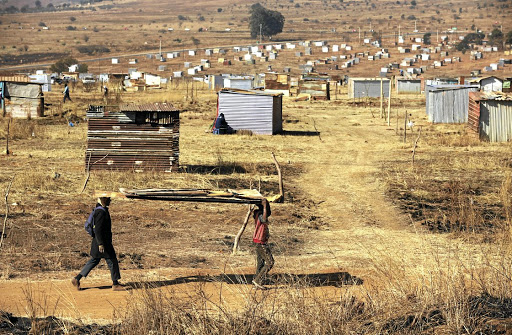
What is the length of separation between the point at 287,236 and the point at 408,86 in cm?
4983

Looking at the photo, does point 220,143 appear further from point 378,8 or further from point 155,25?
point 378,8

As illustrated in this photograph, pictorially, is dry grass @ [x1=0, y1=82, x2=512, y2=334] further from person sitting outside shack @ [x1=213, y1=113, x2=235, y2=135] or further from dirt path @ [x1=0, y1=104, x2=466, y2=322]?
person sitting outside shack @ [x1=213, y1=113, x2=235, y2=135]

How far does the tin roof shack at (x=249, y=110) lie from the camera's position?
30.8 meters

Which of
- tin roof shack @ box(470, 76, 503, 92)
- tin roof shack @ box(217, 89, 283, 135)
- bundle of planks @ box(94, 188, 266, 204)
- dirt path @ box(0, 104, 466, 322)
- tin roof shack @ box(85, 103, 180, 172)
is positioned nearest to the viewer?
bundle of planks @ box(94, 188, 266, 204)

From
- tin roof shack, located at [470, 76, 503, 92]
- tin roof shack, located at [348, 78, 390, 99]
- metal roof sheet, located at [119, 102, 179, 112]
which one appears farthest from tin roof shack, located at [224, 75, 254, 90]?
metal roof sheet, located at [119, 102, 179, 112]

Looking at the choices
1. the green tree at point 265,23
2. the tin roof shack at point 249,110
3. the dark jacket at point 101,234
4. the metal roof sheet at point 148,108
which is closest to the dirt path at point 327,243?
the dark jacket at point 101,234

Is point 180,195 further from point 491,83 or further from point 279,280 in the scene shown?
point 491,83

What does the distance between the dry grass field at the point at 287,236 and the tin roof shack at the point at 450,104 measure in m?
0.86

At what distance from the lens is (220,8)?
186m

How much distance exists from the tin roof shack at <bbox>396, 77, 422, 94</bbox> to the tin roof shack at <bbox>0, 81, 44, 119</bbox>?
34.4 meters

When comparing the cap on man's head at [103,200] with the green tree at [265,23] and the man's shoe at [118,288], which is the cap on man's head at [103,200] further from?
the green tree at [265,23]

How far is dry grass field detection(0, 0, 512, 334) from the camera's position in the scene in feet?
26.7

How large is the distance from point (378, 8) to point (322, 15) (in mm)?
16740

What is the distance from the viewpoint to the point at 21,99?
113 ft
